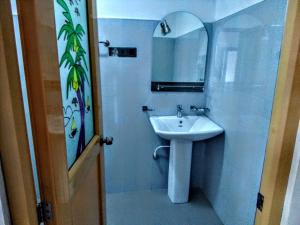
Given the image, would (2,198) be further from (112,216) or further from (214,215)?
(214,215)

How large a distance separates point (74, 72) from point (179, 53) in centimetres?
135

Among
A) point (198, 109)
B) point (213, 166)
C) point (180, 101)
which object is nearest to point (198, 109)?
point (198, 109)

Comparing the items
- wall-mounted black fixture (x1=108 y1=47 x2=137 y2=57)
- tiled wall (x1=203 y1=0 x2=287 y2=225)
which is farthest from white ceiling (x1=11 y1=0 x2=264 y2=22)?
wall-mounted black fixture (x1=108 y1=47 x2=137 y2=57)

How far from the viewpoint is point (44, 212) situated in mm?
628

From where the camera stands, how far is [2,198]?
531 mm

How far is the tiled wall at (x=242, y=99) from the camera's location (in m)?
1.26

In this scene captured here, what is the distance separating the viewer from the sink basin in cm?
200

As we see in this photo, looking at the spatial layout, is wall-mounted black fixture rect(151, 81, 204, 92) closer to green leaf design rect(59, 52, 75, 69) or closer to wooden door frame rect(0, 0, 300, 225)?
green leaf design rect(59, 52, 75, 69)

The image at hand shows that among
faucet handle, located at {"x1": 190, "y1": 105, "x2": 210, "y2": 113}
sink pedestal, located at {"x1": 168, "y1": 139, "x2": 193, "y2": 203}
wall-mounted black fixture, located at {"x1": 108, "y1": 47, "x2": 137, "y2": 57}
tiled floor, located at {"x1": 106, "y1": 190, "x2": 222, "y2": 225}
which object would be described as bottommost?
tiled floor, located at {"x1": 106, "y1": 190, "x2": 222, "y2": 225}

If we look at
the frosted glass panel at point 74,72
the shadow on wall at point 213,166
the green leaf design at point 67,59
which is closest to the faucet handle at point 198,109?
the shadow on wall at point 213,166

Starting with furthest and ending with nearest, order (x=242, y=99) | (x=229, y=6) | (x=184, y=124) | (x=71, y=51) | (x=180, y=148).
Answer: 1. (x=184, y=124)
2. (x=180, y=148)
3. (x=229, y=6)
4. (x=242, y=99)
5. (x=71, y=51)

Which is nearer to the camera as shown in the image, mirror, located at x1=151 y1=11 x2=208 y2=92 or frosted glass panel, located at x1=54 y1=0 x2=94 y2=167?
frosted glass panel, located at x1=54 y1=0 x2=94 y2=167

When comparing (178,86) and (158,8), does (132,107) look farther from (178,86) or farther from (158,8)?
(158,8)

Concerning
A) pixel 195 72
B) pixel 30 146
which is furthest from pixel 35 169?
pixel 195 72
